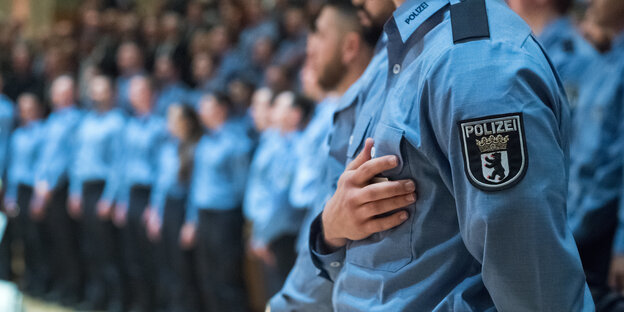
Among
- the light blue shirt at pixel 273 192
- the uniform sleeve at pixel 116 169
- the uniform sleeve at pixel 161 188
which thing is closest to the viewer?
the light blue shirt at pixel 273 192

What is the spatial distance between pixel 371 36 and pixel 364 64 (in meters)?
0.12

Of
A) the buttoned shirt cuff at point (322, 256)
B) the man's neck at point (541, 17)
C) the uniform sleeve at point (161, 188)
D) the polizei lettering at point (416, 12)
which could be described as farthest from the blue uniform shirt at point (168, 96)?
the polizei lettering at point (416, 12)

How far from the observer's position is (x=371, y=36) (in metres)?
2.16

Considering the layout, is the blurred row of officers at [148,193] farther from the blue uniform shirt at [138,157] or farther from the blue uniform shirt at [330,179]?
the blue uniform shirt at [330,179]

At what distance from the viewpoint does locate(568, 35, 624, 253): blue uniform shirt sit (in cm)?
217

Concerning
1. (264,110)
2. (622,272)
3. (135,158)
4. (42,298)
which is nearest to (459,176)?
(622,272)

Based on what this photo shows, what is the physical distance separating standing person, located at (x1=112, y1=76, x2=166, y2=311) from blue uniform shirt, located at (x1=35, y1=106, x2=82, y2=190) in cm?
61

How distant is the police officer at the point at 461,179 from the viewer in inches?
32.8

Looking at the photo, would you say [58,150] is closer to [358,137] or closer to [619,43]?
[619,43]

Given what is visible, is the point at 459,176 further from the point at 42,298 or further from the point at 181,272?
the point at 42,298

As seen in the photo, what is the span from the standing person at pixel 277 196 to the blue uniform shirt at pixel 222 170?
34 centimetres

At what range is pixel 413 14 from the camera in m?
1.07

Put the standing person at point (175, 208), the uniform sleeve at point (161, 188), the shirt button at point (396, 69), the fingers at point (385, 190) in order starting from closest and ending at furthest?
the fingers at point (385, 190) < the shirt button at point (396, 69) < the standing person at point (175, 208) < the uniform sleeve at point (161, 188)

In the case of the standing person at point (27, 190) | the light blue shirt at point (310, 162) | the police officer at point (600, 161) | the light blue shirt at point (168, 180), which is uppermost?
the police officer at point (600, 161)
